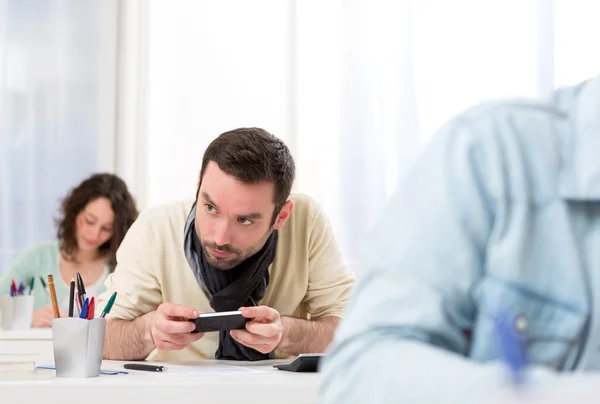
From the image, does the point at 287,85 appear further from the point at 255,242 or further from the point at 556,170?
the point at 556,170

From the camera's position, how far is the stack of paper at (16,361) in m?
1.41

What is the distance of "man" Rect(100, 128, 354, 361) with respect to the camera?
6.21 ft

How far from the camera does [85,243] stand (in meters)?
3.46

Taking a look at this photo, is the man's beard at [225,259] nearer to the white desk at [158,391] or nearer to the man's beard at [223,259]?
the man's beard at [223,259]

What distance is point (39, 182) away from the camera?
4.30m

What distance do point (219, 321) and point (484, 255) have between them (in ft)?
3.36

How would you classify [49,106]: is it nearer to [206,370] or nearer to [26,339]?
[26,339]

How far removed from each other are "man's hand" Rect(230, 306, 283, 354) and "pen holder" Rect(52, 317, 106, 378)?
1.17ft

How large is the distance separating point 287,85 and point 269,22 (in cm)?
34

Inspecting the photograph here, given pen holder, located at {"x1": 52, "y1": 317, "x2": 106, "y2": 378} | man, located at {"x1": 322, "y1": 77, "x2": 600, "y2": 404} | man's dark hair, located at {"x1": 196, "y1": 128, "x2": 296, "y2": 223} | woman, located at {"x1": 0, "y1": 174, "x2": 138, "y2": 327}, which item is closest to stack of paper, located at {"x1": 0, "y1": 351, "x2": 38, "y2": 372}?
pen holder, located at {"x1": 52, "y1": 317, "x2": 106, "y2": 378}

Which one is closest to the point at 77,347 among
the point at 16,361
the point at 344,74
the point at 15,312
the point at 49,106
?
the point at 16,361

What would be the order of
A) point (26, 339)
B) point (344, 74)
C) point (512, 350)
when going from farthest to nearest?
point (344, 74) → point (26, 339) → point (512, 350)

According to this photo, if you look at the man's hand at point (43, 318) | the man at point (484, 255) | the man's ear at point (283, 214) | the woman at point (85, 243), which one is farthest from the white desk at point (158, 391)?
the woman at point (85, 243)

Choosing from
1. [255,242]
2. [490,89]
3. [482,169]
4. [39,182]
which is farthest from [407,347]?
[39,182]
